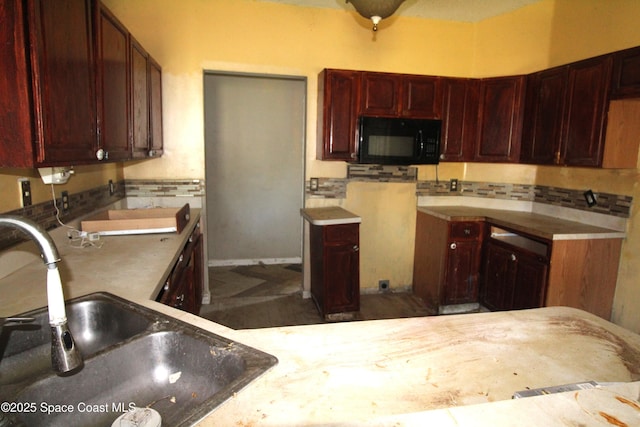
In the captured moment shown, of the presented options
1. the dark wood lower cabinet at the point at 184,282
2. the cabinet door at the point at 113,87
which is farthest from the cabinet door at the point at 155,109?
the dark wood lower cabinet at the point at 184,282

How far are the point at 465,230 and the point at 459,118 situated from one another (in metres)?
1.07

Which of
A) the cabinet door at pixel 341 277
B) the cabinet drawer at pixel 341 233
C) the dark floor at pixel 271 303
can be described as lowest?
the dark floor at pixel 271 303

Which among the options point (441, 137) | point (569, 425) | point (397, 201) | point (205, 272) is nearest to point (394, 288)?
point (397, 201)

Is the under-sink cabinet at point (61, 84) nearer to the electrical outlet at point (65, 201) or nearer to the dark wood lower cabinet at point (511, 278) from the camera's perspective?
the electrical outlet at point (65, 201)

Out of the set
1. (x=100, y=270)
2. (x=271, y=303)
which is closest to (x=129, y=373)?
Answer: (x=100, y=270)

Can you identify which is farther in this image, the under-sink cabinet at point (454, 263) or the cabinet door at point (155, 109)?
the under-sink cabinet at point (454, 263)

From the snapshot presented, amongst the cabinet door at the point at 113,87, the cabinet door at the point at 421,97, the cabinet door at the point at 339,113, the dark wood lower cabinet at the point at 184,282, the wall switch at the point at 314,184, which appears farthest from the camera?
the wall switch at the point at 314,184

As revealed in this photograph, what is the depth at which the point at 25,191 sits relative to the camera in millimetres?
1696

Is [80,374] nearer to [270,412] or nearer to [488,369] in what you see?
[270,412]

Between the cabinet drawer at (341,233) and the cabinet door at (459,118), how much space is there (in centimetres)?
116

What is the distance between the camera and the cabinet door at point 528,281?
261 cm

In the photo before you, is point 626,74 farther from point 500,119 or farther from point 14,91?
point 14,91

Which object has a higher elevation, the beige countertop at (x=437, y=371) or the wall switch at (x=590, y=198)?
the wall switch at (x=590, y=198)

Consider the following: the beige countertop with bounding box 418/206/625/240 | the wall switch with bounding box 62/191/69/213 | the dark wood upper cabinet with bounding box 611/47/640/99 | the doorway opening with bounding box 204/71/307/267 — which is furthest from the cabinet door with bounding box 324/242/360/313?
the dark wood upper cabinet with bounding box 611/47/640/99
